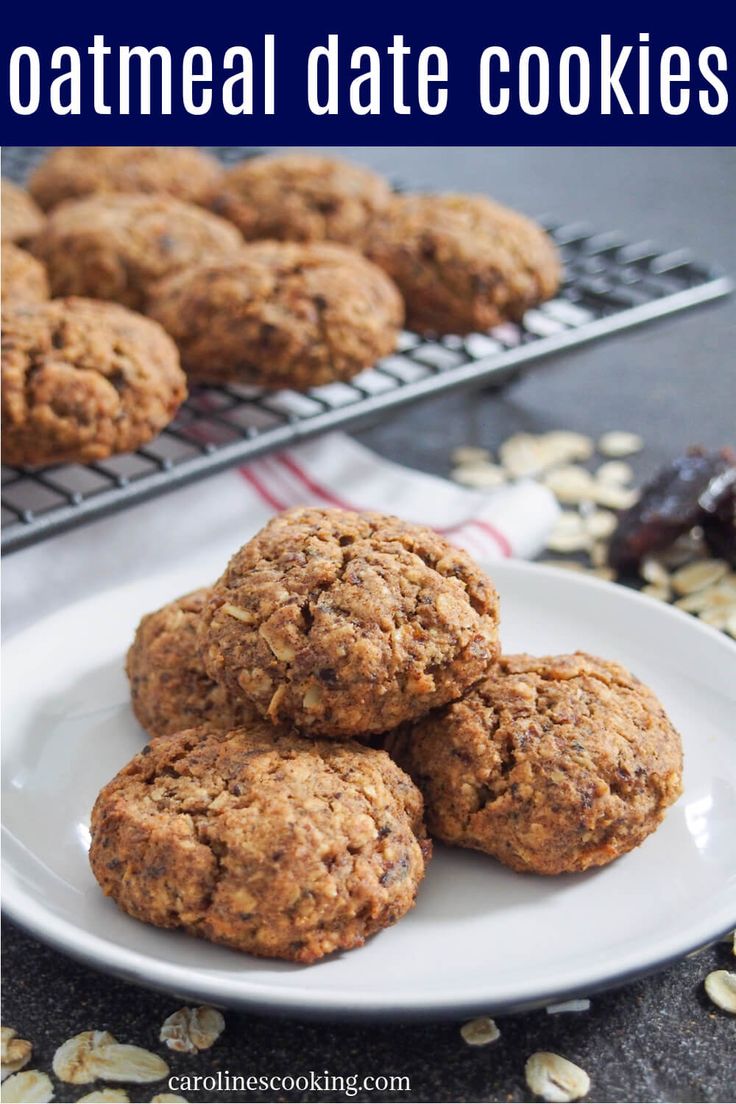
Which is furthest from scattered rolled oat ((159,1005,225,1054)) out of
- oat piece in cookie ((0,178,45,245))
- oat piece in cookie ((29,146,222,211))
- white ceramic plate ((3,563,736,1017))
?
oat piece in cookie ((29,146,222,211))

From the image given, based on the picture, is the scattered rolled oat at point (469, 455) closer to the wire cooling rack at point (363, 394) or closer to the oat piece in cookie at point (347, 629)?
the wire cooling rack at point (363, 394)

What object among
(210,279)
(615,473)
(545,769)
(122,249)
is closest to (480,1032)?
(545,769)

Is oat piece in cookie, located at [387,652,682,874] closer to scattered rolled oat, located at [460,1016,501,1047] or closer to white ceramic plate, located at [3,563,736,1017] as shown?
white ceramic plate, located at [3,563,736,1017]

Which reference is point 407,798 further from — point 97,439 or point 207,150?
point 207,150

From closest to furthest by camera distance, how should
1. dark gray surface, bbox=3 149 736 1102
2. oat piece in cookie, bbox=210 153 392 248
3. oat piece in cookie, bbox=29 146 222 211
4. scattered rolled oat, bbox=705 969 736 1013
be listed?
dark gray surface, bbox=3 149 736 1102
scattered rolled oat, bbox=705 969 736 1013
oat piece in cookie, bbox=210 153 392 248
oat piece in cookie, bbox=29 146 222 211

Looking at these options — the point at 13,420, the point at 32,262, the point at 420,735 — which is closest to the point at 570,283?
the point at 32,262

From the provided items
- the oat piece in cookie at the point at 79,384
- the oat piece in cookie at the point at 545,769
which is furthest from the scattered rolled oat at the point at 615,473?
the oat piece in cookie at the point at 545,769

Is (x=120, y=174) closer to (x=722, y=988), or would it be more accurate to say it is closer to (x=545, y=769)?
(x=545, y=769)
